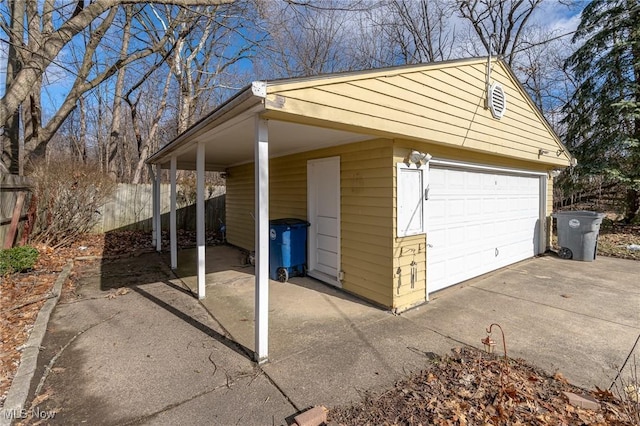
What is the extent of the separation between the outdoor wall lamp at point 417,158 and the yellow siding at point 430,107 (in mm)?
220

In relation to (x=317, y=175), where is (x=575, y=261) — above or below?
below

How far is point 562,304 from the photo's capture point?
440 cm

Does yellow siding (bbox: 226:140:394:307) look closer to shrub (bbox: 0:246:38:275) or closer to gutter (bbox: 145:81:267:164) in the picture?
gutter (bbox: 145:81:267:164)

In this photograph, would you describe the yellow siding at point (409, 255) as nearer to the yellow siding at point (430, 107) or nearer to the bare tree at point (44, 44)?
the yellow siding at point (430, 107)

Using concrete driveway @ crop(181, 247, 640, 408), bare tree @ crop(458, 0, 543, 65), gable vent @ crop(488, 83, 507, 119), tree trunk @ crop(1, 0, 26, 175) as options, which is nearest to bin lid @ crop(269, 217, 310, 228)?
concrete driveway @ crop(181, 247, 640, 408)

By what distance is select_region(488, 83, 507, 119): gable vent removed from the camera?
213 inches

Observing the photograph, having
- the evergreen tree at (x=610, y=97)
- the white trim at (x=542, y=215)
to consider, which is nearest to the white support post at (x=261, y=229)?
the white trim at (x=542, y=215)

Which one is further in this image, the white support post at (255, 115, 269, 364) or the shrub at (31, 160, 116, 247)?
the shrub at (31, 160, 116, 247)

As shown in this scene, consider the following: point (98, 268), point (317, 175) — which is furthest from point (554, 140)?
point (98, 268)

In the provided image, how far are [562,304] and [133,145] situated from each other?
76.9ft

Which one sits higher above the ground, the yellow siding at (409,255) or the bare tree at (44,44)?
the bare tree at (44,44)

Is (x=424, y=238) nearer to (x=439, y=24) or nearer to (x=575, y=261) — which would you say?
(x=575, y=261)

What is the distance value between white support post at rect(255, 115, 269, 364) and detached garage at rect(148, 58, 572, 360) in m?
0.01

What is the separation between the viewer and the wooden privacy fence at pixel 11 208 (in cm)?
594
